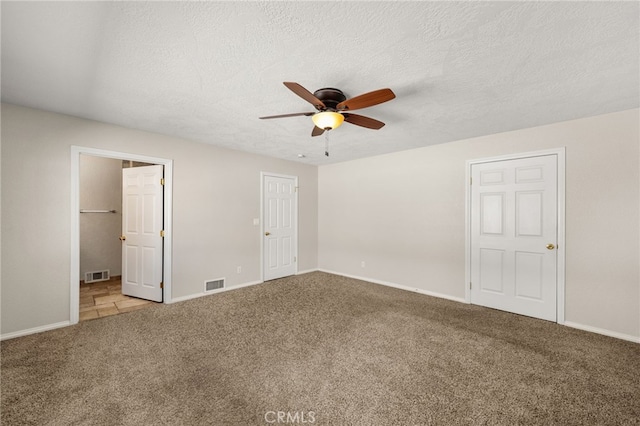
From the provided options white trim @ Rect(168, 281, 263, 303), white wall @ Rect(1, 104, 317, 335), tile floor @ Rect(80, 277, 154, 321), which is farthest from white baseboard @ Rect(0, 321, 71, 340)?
white trim @ Rect(168, 281, 263, 303)

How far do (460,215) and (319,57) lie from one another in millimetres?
3207

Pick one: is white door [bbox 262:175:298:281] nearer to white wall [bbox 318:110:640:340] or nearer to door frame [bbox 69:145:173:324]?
white wall [bbox 318:110:640:340]

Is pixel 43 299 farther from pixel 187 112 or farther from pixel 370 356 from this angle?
pixel 370 356

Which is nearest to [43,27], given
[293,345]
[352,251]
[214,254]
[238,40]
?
[238,40]

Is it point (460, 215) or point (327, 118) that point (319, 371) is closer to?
point (327, 118)

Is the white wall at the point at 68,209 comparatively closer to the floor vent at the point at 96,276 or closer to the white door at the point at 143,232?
the white door at the point at 143,232

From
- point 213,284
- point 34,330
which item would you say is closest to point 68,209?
point 34,330

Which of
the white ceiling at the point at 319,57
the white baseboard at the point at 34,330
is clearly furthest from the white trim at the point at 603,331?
the white baseboard at the point at 34,330

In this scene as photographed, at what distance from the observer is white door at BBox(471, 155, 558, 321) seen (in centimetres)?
321

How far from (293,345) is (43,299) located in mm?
2861

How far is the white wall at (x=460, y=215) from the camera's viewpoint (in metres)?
2.78

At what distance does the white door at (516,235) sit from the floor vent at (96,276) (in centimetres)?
664

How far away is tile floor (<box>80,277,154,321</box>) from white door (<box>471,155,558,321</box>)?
4873 mm

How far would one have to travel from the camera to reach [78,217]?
3.04 metres
